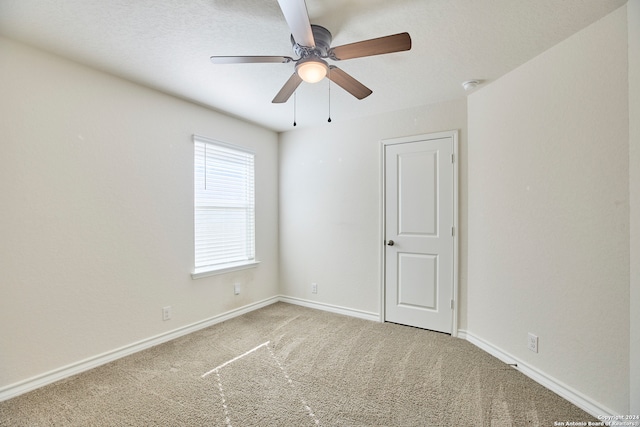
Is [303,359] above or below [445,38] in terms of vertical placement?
below

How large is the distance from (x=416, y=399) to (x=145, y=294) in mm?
2444

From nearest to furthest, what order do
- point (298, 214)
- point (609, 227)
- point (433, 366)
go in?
1. point (609, 227)
2. point (433, 366)
3. point (298, 214)

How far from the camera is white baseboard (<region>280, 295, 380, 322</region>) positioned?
11.8 feet

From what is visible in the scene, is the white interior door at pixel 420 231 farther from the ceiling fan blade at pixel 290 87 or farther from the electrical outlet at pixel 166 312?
the electrical outlet at pixel 166 312

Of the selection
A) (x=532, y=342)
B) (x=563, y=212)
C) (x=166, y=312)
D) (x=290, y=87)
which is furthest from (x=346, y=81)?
(x=166, y=312)

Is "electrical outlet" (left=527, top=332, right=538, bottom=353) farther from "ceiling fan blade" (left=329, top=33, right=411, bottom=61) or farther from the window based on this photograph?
the window

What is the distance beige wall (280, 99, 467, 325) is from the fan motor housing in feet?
5.65

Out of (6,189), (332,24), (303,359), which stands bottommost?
(303,359)

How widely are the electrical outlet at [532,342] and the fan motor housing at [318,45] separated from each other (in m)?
2.51

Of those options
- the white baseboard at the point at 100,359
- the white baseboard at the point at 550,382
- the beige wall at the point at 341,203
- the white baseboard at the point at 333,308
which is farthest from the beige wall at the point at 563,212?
the white baseboard at the point at 100,359

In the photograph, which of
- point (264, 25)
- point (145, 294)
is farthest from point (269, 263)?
point (264, 25)

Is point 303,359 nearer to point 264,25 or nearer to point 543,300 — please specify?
point 543,300

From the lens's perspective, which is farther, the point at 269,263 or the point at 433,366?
the point at 269,263

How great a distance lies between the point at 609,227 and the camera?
5.89 feet
